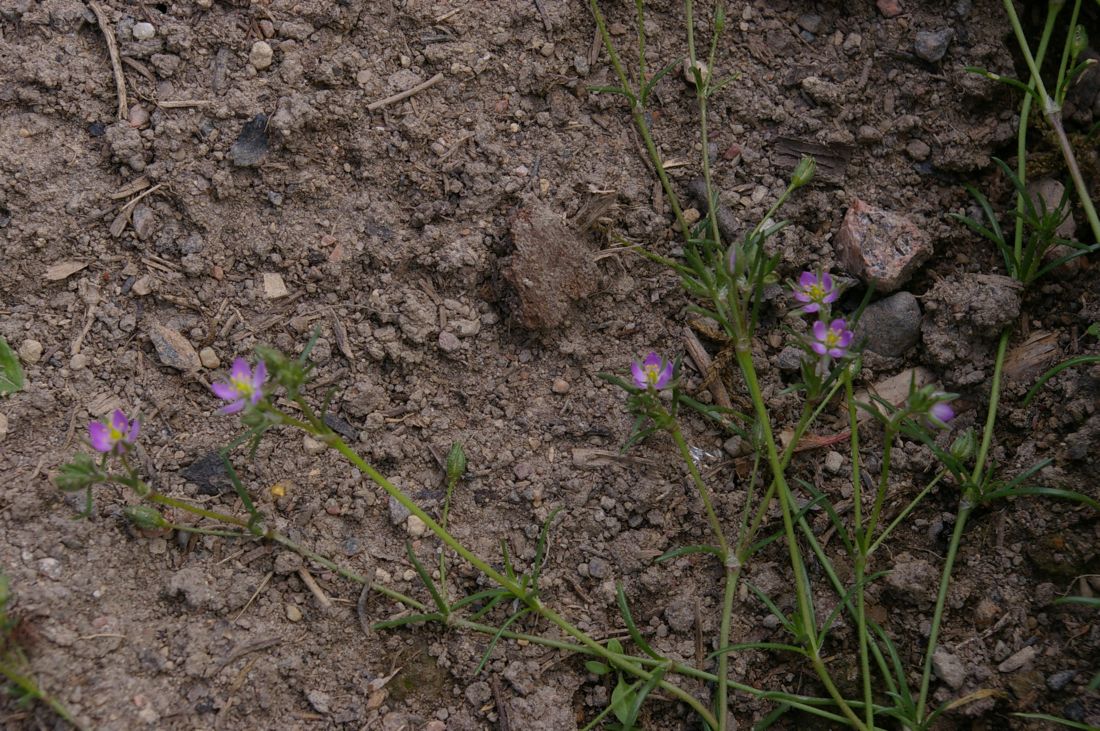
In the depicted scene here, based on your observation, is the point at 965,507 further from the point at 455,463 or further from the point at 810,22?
the point at 810,22

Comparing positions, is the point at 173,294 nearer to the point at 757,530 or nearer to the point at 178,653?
the point at 178,653

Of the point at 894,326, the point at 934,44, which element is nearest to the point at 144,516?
the point at 894,326

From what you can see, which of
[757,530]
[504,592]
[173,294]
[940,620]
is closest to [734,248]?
[757,530]

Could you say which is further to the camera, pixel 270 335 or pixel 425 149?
pixel 425 149

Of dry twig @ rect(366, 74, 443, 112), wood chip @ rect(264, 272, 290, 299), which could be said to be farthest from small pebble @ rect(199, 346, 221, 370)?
dry twig @ rect(366, 74, 443, 112)

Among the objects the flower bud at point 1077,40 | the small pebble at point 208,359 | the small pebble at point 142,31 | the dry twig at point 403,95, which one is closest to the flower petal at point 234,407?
the small pebble at point 208,359

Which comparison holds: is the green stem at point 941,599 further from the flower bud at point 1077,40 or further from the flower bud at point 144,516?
the flower bud at point 144,516

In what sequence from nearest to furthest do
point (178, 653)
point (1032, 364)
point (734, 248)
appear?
point (734, 248), point (178, 653), point (1032, 364)
